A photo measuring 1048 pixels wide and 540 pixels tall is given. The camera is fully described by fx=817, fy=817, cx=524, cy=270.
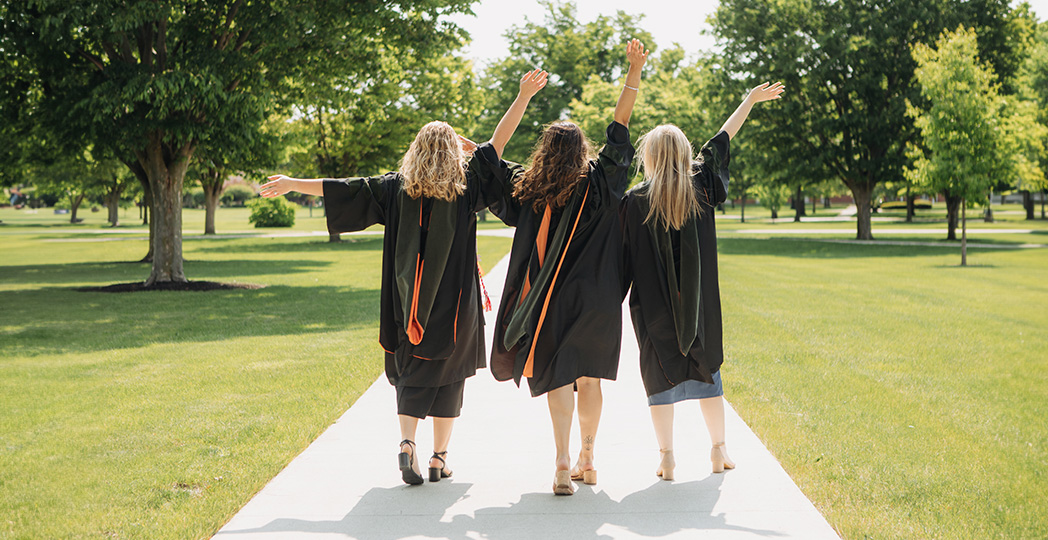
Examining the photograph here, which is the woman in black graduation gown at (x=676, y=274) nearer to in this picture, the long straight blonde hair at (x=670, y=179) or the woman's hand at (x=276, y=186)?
the long straight blonde hair at (x=670, y=179)

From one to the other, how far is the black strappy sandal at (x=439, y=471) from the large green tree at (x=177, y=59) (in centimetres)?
1052

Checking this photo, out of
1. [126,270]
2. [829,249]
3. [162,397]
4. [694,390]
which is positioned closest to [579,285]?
[694,390]

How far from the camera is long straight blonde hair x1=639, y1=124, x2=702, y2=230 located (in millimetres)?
4094

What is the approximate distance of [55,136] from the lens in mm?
15812

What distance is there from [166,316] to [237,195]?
110510mm

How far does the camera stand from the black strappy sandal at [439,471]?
434 centimetres

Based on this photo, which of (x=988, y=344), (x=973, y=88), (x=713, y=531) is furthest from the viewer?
(x=973, y=88)

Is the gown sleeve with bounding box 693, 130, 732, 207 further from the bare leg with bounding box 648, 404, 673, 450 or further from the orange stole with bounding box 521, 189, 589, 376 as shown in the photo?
the bare leg with bounding box 648, 404, 673, 450

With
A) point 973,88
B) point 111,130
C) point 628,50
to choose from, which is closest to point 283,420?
point 628,50

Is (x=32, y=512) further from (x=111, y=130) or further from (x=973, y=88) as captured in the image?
(x=973, y=88)

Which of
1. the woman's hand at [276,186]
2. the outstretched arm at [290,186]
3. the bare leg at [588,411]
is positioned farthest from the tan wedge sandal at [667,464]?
the woman's hand at [276,186]

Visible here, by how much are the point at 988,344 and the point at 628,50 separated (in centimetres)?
A: 709

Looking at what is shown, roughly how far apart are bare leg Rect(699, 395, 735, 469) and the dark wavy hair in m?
1.38

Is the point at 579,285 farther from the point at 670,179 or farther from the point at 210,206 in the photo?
the point at 210,206
